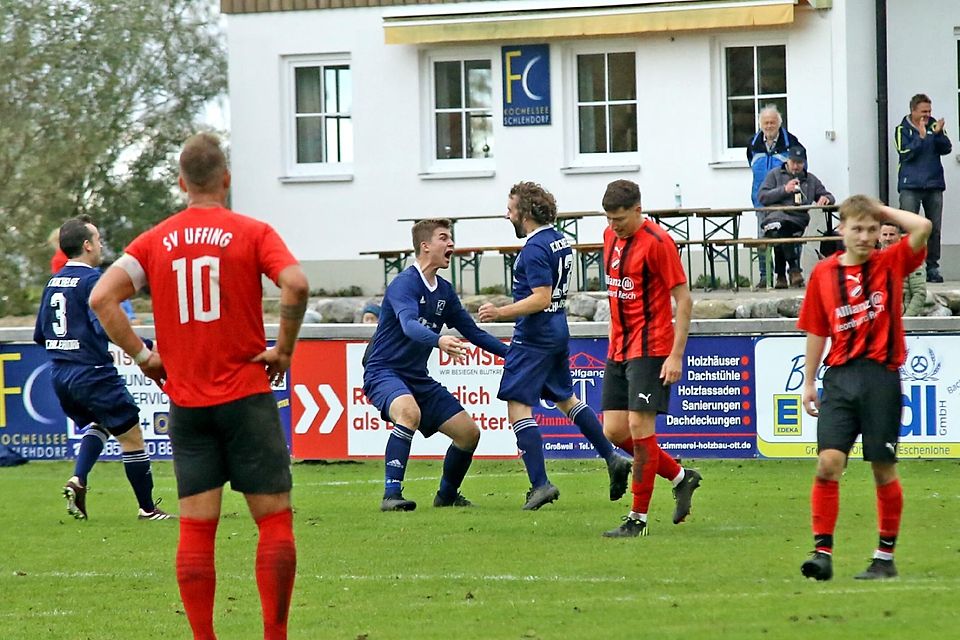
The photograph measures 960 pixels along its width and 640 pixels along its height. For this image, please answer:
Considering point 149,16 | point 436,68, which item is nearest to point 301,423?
point 436,68

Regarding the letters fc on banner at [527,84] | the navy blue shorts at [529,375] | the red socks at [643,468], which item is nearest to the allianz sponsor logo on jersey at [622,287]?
the red socks at [643,468]

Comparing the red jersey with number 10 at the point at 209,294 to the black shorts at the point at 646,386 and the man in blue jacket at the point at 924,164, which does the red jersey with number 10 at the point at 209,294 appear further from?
the man in blue jacket at the point at 924,164

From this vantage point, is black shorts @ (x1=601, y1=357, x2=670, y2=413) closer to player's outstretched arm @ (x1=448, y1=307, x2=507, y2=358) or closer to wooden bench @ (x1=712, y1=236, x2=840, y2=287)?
player's outstretched arm @ (x1=448, y1=307, x2=507, y2=358)

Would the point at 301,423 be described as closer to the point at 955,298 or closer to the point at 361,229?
the point at 955,298

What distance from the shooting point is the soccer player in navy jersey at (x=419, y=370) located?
38.2 ft

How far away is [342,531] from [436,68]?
14.0 metres

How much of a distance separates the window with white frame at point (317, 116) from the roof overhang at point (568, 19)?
4.86 feet

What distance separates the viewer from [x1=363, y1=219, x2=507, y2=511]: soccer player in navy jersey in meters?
11.6

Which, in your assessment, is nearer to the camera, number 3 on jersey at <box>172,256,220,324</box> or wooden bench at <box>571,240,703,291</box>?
number 3 on jersey at <box>172,256,220,324</box>

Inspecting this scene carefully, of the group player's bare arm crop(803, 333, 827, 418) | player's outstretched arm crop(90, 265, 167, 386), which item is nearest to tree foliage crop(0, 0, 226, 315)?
player's bare arm crop(803, 333, 827, 418)

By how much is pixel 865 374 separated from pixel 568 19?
15.1m

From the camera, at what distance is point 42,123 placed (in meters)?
25.1

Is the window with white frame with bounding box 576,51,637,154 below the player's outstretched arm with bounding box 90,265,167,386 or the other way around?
the other way around

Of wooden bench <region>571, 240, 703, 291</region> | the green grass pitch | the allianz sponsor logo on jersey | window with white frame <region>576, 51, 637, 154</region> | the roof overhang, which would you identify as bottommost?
the green grass pitch
